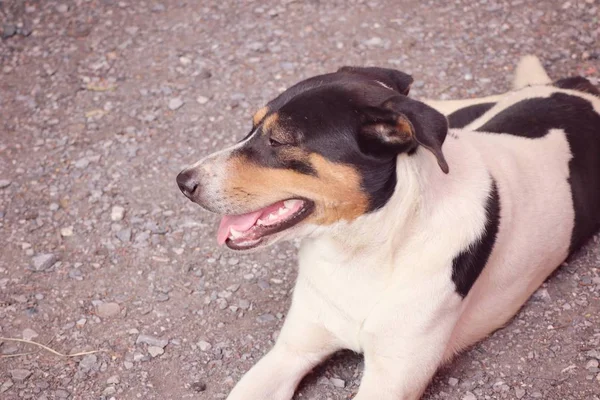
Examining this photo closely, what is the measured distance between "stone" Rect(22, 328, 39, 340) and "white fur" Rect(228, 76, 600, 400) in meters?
1.19

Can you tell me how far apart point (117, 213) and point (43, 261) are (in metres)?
0.53

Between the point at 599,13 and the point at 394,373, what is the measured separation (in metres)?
3.95

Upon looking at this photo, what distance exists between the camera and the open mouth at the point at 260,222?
2.91 metres

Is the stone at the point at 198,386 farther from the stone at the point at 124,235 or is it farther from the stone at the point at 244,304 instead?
the stone at the point at 124,235

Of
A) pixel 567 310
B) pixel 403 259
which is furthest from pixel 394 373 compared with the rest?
pixel 567 310

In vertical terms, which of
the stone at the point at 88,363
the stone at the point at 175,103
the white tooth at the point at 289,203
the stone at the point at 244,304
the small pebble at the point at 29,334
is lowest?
the small pebble at the point at 29,334

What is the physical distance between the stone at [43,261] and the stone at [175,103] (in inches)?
59.4

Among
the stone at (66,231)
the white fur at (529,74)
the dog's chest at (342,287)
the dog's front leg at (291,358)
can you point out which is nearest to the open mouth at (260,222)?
the dog's chest at (342,287)

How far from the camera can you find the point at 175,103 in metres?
5.34

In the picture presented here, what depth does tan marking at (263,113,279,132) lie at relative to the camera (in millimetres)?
2883

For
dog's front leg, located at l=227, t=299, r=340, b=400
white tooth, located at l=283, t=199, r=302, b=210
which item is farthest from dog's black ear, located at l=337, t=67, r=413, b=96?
dog's front leg, located at l=227, t=299, r=340, b=400

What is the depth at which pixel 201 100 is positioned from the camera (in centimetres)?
534

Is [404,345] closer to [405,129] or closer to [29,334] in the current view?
[405,129]

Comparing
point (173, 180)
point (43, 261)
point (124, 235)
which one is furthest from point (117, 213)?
point (43, 261)
